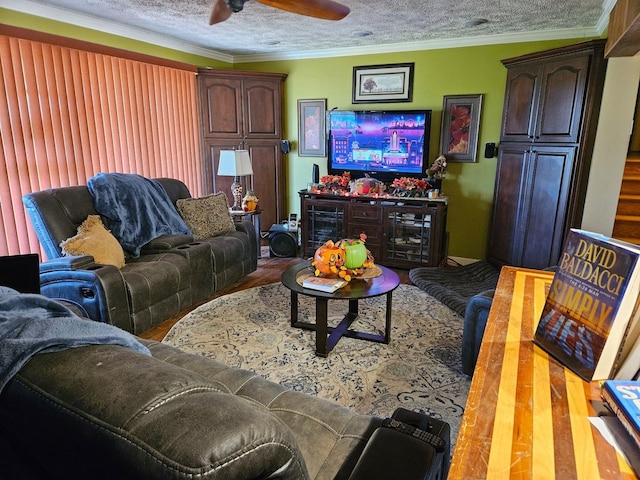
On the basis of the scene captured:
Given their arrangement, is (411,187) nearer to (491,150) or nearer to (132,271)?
(491,150)

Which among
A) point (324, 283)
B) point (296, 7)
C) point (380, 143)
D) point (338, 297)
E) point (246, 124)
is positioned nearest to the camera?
point (296, 7)

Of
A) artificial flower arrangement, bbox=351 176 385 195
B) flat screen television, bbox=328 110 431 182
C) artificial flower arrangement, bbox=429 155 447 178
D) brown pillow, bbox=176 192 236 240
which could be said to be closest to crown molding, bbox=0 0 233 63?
brown pillow, bbox=176 192 236 240

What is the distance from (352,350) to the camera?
2.73 meters

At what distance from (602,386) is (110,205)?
3.35 m

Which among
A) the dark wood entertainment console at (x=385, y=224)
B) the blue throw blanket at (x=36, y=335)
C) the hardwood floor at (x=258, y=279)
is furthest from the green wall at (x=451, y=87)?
the blue throw blanket at (x=36, y=335)

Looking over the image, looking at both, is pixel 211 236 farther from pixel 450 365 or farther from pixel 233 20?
pixel 450 365

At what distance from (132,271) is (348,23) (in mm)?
2842

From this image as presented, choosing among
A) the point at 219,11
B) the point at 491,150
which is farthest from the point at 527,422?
the point at 491,150

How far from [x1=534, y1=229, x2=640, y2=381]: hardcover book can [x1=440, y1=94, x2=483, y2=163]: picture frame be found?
3.62 meters

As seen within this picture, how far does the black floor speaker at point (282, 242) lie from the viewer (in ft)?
15.6

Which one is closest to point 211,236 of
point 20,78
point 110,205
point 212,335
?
point 110,205

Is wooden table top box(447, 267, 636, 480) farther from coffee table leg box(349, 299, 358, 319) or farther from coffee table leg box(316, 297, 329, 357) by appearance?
coffee table leg box(349, 299, 358, 319)

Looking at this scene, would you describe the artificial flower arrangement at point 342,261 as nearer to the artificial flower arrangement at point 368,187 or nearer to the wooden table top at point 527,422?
the wooden table top at point 527,422

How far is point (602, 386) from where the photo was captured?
0.89 metres
